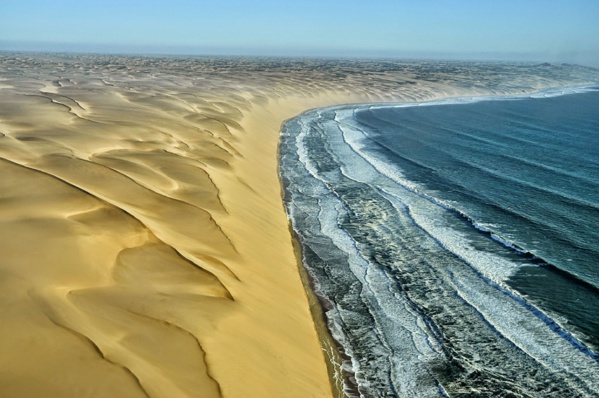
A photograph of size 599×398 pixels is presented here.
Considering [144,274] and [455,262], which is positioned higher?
[144,274]

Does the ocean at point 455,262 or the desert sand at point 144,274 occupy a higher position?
the desert sand at point 144,274

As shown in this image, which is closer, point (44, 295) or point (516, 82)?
point (44, 295)

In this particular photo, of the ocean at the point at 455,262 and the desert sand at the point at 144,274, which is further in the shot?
the ocean at the point at 455,262

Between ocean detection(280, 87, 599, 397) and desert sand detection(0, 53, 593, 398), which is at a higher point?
desert sand detection(0, 53, 593, 398)

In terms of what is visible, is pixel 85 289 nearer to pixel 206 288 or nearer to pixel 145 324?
pixel 145 324

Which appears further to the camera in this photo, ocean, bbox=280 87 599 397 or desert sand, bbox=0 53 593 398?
ocean, bbox=280 87 599 397

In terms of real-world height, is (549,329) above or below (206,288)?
below

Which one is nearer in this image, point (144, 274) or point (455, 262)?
point (144, 274)

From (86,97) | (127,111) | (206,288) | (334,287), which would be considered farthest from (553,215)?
(86,97)
